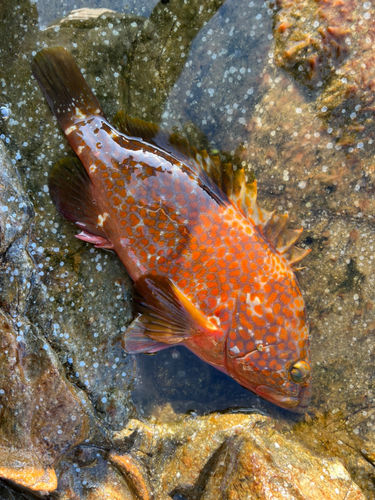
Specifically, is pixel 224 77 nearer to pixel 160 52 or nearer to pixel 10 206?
pixel 160 52

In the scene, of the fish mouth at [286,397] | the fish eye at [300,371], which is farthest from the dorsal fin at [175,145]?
the fish mouth at [286,397]

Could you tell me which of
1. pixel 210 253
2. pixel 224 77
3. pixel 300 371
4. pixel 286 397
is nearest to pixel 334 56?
pixel 224 77

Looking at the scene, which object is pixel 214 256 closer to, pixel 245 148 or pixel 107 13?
pixel 245 148

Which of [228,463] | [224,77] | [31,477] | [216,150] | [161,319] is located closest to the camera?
[31,477]

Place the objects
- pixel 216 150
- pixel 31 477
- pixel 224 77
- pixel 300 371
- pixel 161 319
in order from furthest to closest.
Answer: pixel 216 150 < pixel 224 77 < pixel 161 319 < pixel 300 371 < pixel 31 477

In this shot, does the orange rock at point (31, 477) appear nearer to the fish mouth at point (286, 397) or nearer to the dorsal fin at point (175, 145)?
the fish mouth at point (286, 397)

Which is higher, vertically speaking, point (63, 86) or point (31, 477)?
point (63, 86)

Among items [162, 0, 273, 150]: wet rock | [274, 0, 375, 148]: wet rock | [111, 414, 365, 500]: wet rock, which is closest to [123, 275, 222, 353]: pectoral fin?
[111, 414, 365, 500]: wet rock
